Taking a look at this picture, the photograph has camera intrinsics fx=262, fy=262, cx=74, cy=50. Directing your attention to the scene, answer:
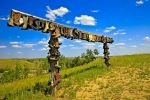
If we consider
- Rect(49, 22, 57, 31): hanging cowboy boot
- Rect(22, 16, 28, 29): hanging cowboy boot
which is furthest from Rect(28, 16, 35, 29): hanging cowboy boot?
Rect(49, 22, 57, 31): hanging cowboy boot

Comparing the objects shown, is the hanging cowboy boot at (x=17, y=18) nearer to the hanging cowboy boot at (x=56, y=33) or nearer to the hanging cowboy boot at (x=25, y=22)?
the hanging cowboy boot at (x=25, y=22)

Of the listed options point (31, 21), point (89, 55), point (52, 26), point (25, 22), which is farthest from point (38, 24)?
point (89, 55)

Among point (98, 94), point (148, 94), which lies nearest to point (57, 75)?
point (98, 94)

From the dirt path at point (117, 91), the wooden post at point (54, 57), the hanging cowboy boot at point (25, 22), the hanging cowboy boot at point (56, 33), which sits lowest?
the dirt path at point (117, 91)

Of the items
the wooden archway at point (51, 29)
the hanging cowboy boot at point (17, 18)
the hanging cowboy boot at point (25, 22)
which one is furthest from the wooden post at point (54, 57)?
the hanging cowboy boot at point (17, 18)

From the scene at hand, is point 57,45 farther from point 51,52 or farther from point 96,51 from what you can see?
point 96,51

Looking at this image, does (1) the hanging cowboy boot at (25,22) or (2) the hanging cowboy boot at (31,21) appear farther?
(2) the hanging cowboy boot at (31,21)

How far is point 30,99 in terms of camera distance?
495 inches

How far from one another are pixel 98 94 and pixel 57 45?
3.81 metres

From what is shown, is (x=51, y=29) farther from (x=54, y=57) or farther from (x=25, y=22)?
(x=25, y=22)

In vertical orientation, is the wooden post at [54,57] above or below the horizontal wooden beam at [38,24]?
below

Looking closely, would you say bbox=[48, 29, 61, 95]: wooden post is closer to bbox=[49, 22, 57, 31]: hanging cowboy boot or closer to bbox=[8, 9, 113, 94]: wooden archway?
bbox=[8, 9, 113, 94]: wooden archway

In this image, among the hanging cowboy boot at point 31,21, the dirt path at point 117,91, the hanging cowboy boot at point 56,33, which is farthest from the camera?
the hanging cowboy boot at point 56,33

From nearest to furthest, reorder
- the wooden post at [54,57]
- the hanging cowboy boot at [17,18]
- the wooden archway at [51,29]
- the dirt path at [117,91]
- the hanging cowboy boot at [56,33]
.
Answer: the hanging cowboy boot at [17,18], the wooden archway at [51,29], the dirt path at [117,91], the wooden post at [54,57], the hanging cowboy boot at [56,33]
